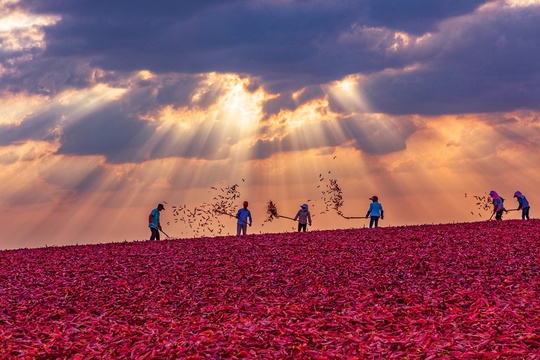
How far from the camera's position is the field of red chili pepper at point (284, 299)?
1245 cm

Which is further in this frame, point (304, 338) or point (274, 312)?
point (274, 312)

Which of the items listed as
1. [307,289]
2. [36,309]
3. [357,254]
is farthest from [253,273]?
[36,309]

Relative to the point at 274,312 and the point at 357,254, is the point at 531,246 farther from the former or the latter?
the point at 274,312

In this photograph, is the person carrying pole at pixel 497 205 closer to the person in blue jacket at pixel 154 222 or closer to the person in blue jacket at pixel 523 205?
the person in blue jacket at pixel 523 205

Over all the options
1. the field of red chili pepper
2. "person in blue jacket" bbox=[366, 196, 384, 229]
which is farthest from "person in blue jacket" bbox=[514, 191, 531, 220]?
the field of red chili pepper

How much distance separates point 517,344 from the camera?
12227mm

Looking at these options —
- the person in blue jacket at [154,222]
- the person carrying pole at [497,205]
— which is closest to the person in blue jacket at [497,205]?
the person carrying pole at [497,205]

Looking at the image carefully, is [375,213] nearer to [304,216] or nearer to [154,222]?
[304,216]

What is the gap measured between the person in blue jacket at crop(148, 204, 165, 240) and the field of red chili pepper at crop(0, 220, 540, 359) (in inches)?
202

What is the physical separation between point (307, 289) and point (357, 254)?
462 centimetres

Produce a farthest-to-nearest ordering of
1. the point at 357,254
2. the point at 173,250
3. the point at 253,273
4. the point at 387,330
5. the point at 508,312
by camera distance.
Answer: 1. the point at 173,250
2. the point at 357,254
3. the point at 253,273
4. the point at 508,312
5. the point at 387,330

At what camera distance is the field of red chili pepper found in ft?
40.9

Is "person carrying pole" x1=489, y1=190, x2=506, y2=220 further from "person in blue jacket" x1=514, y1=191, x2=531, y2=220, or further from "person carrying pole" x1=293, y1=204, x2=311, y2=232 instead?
"person carrying pole" x1=293, y1=204, x2=311, y2=232

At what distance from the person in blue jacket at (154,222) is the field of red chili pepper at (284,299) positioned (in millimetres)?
5123
